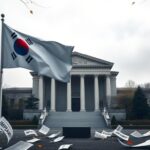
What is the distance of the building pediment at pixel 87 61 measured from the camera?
6169 centimetres

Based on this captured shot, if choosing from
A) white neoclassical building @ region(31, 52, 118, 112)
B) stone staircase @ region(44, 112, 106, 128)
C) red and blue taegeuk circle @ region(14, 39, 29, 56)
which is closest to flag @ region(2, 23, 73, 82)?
red and blue taegeuk circle @ region(14, 39, 29, 56)

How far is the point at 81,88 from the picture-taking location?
6212 cm

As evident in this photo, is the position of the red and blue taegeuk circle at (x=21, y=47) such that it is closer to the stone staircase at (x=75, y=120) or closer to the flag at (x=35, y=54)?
the flag at (x=35, y=54)

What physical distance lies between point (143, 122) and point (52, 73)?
35.5 metres

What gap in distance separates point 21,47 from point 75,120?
129 ft

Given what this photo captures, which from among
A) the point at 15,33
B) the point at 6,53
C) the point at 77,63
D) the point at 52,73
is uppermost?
the point at 77,63

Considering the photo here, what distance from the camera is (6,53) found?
941 cm

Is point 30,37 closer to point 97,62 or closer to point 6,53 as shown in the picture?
point 6,53

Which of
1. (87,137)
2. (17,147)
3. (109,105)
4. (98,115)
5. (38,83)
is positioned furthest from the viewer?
(38,83)

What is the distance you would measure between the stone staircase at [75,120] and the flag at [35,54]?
33858mm

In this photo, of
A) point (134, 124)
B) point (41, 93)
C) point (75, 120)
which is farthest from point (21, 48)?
point (41, 93)

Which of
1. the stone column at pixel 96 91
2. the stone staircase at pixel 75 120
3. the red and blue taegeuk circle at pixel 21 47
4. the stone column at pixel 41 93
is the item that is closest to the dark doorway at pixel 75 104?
the stone column at pixel 96 91

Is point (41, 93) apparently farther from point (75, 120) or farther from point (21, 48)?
point (21, 48)

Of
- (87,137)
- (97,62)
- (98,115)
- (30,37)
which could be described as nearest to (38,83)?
(97,62)
